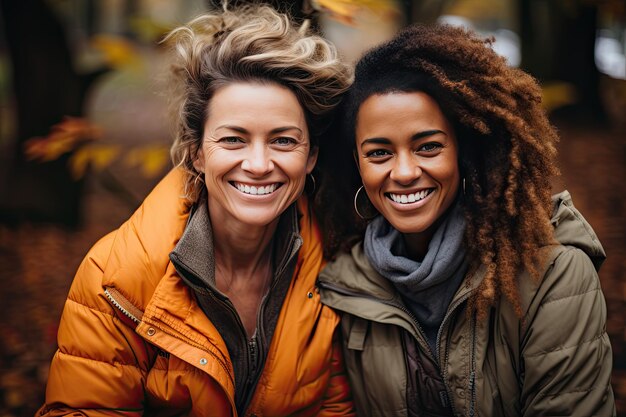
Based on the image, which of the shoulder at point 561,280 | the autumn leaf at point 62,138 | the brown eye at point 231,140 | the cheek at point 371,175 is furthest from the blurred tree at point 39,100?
the shoulder at point 561,280

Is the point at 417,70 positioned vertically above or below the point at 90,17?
below

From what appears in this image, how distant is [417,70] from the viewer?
2.72m

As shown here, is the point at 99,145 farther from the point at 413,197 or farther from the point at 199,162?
the point at 413,197

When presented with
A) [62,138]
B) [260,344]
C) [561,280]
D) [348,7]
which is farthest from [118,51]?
[561,280]

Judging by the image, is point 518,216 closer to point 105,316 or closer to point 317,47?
point 317,47

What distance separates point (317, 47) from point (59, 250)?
419 cm

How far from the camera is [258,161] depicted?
281 centimetres

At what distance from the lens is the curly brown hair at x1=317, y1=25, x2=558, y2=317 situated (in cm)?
266

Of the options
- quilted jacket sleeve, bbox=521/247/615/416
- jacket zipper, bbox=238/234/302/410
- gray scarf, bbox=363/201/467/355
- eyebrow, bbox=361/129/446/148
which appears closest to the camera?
quilted jacket sleeve, bbox=521/247/615/416

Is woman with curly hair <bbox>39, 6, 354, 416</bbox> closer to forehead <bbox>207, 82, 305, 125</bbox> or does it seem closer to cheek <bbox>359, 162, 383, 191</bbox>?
forehead <bbox>207, 82, 305, 125</bbox>

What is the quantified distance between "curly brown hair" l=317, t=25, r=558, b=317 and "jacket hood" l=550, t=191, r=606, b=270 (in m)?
0.09

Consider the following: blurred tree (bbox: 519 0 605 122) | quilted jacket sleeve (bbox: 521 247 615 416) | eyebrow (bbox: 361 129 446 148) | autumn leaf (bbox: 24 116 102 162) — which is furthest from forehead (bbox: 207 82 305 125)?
blurred tree (bbox: 519 0 605 122)

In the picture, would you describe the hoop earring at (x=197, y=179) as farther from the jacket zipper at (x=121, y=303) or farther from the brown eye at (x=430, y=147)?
the brown eye at (x=430, y=147)

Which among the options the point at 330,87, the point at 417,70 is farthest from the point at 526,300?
the point at 330,87
